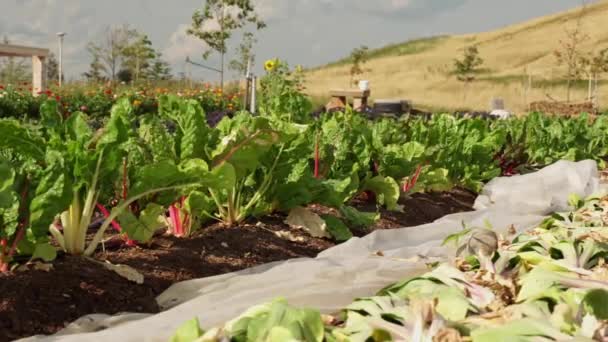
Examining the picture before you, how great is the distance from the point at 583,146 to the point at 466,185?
369 cm

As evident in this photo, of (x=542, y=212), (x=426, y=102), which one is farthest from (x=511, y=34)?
(x=542, y=212)

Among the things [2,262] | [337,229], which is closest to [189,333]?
[2,262]

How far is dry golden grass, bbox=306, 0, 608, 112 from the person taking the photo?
40438 millimetres

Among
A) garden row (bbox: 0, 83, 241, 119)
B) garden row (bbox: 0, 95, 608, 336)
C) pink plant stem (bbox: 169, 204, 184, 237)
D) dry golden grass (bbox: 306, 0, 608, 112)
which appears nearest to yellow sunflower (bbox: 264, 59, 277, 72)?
garden row (bbox: 0, 83, 241, 119)

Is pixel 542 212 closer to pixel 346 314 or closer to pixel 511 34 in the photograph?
pixel 346 314

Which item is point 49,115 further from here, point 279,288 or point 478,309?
point 478,309

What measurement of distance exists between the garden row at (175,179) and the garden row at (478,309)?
4.09 ft

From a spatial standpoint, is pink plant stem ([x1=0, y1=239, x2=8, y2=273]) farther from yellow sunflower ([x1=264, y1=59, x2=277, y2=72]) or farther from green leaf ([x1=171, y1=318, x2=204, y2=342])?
yellow sunflower ([x1=264, y1=59, x2=277, y2=72])

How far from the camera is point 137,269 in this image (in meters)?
A: 3.02

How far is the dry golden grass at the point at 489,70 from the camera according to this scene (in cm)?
4044

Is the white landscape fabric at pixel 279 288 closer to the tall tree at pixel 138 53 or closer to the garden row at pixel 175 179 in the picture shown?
the garden row at pixel 175 179

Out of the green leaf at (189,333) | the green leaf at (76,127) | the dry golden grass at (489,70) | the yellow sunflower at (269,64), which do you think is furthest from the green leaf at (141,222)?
the dry golden grass at (489,70)

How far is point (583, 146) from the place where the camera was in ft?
31.8

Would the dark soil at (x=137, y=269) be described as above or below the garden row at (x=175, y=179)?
below
